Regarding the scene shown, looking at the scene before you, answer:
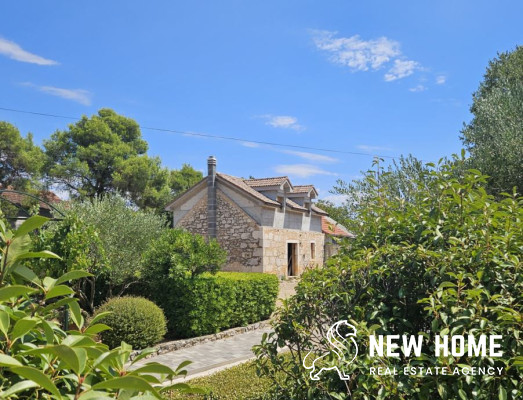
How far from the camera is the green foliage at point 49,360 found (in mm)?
1047

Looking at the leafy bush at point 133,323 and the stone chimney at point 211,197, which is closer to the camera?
the leafy bush at point 133,323

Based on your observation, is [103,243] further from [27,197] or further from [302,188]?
[27,197]

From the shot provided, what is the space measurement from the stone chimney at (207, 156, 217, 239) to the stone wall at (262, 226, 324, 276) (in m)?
2.96

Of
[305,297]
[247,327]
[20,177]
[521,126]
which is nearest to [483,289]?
[305,297]

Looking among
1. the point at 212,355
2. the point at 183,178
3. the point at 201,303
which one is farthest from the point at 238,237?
the point at 183,178

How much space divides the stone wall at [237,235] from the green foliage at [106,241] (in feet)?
22.6

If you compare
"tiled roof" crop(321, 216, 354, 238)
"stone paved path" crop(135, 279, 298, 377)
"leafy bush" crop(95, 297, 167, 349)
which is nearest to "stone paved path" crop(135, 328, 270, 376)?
"stone paved path" crop(135, 279, 298, 377)

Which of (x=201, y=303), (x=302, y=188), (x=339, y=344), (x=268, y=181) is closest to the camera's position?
(x=339, y=344)

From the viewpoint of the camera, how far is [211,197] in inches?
950

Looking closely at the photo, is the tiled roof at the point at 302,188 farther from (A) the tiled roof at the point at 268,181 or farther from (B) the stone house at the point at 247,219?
(A) the tiled roof at the point at 268,181

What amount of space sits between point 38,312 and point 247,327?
13.1 meters

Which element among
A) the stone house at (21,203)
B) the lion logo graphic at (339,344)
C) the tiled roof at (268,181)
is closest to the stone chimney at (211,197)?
the tiled roof at (268,181)

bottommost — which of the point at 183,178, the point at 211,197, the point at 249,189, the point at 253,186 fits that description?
the point at 211,197

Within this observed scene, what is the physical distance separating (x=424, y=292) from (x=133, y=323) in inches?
343
